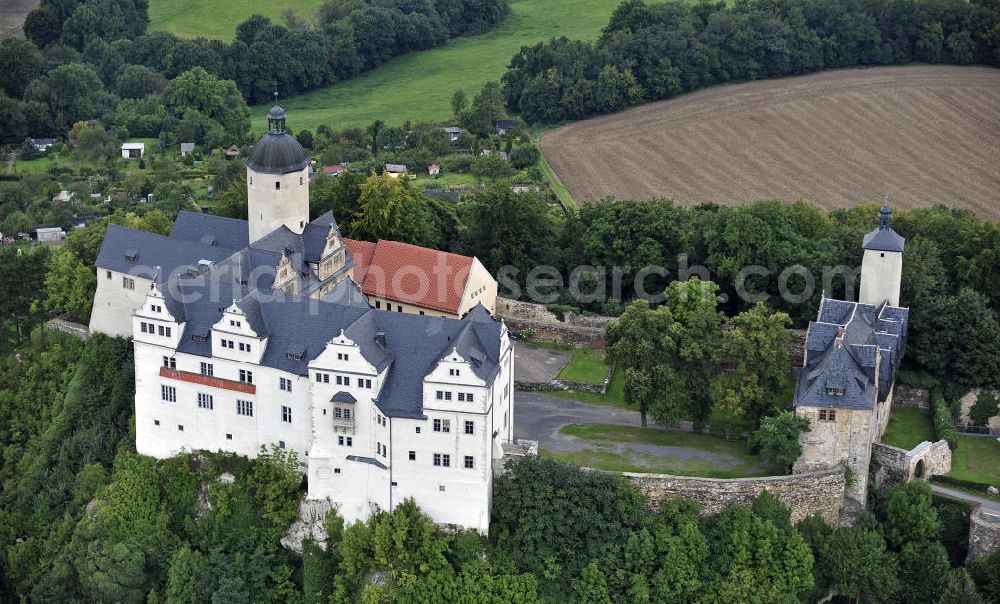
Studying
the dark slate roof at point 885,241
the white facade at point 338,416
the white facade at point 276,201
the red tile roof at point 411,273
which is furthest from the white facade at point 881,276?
the white facade at point 276,201

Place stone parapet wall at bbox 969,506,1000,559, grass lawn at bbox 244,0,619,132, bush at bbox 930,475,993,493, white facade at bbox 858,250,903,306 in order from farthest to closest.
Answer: grass lawn at bbox 244,0,619,132
white facade at bbox 858,250,903,306
bush at bbox 930,475,993,493
stone parapet wall at bbox 969,506,1000,559

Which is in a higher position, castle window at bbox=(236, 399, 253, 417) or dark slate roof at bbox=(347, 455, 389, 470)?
castle window at bbox=(236, 399, 253, 417)

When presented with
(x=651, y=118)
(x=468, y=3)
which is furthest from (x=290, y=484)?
(x=468, y=3)

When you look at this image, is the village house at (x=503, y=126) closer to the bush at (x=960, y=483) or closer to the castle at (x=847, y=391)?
the castle at (x=847, y=391)

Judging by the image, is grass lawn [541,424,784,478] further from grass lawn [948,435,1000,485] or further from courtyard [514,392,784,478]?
grass lawn [948,435,1000,485]

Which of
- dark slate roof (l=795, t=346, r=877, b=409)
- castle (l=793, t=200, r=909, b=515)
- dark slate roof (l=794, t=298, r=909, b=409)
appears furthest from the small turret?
dark slate roof (l=795, t=346, r=877, b=409)

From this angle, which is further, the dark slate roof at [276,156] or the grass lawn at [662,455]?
the dark slate roof at [276,156]

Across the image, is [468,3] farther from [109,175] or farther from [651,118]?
[109,175]

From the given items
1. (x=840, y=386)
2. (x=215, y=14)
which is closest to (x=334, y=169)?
(x=215, y=14)
